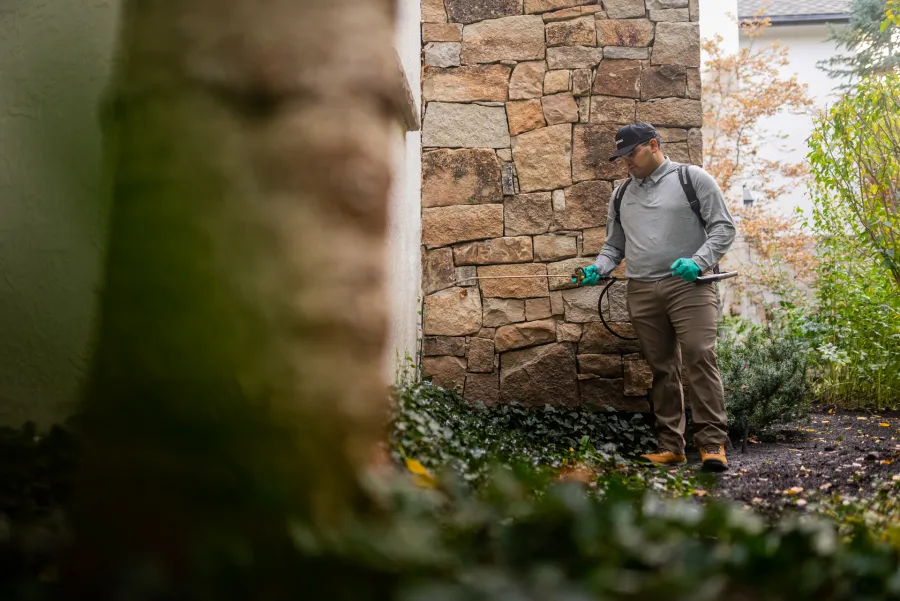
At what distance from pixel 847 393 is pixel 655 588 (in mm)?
5937

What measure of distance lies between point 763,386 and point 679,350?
0.71 m

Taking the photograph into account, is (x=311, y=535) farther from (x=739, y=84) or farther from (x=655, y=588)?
(x=739, y=84)

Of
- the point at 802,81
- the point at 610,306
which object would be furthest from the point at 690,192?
the point at 802,81

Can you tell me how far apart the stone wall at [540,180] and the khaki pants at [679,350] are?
0.31 meters

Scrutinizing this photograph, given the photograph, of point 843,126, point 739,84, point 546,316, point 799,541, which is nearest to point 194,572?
point 799,541

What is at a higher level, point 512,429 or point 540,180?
point 540,180

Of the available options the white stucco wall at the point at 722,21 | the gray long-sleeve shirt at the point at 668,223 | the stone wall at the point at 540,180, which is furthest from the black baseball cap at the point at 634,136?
the white stucco wall at the point at 722,21

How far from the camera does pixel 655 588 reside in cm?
77

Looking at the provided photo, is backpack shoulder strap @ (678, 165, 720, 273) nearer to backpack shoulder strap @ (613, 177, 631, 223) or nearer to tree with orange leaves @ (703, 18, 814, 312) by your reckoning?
backpack shoulder strap @ (613, 177, 631, 223)

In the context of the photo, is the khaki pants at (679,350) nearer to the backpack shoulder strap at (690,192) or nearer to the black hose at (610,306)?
the black hose at (610,306)

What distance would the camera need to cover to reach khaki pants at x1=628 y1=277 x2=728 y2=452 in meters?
3.70

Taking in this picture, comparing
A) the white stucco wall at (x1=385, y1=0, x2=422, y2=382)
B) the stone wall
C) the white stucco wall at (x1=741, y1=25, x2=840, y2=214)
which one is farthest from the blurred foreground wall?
the white stucco wall at (x1=741, y1=25, x2=840, y2=214)

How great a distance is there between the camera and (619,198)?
4047 mm

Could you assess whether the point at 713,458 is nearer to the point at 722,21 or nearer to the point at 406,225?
the point at 406,225
